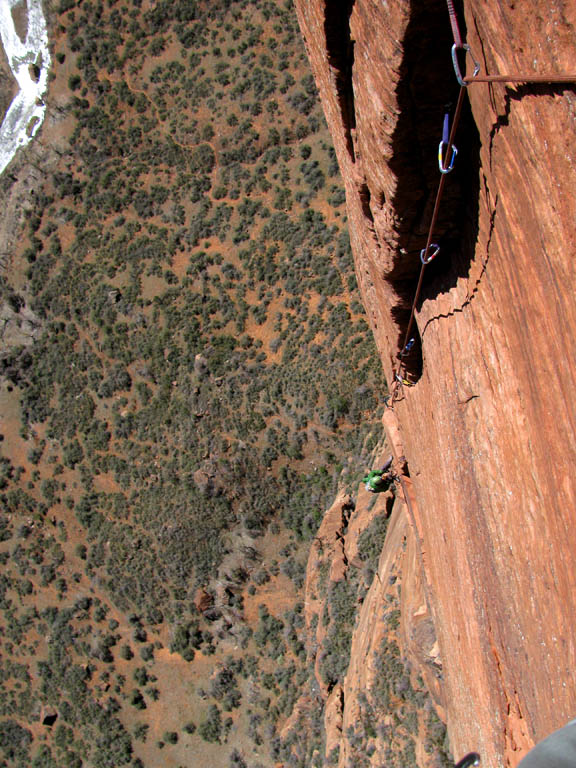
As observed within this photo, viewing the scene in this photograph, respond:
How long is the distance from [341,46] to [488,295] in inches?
145

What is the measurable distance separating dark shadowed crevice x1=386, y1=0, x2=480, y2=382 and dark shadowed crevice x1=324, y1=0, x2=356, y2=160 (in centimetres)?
176

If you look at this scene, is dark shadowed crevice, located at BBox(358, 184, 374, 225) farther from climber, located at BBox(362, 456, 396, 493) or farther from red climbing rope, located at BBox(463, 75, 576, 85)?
climber, located at BBox(362, 456, 396, 493)

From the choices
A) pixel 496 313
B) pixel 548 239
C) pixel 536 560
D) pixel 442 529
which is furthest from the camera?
pixel 442 529

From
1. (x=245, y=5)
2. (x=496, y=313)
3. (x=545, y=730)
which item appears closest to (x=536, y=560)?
(x=545, y=730)

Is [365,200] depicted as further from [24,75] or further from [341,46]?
[24,75]

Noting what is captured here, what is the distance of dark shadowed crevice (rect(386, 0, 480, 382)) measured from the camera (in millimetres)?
5148

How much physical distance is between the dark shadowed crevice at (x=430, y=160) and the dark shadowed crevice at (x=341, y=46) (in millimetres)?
1760

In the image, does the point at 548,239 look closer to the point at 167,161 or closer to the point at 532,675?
the point at 532,675

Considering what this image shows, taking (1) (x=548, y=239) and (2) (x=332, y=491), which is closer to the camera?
(1) (x=548, y=239)

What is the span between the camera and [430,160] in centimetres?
620

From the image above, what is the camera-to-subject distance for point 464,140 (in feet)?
19.5

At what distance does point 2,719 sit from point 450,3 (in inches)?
1161

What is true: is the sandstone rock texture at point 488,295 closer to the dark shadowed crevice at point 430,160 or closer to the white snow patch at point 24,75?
the dark shadowed crevice at point 430,160

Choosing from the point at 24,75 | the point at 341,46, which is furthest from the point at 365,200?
the point at 24,75
